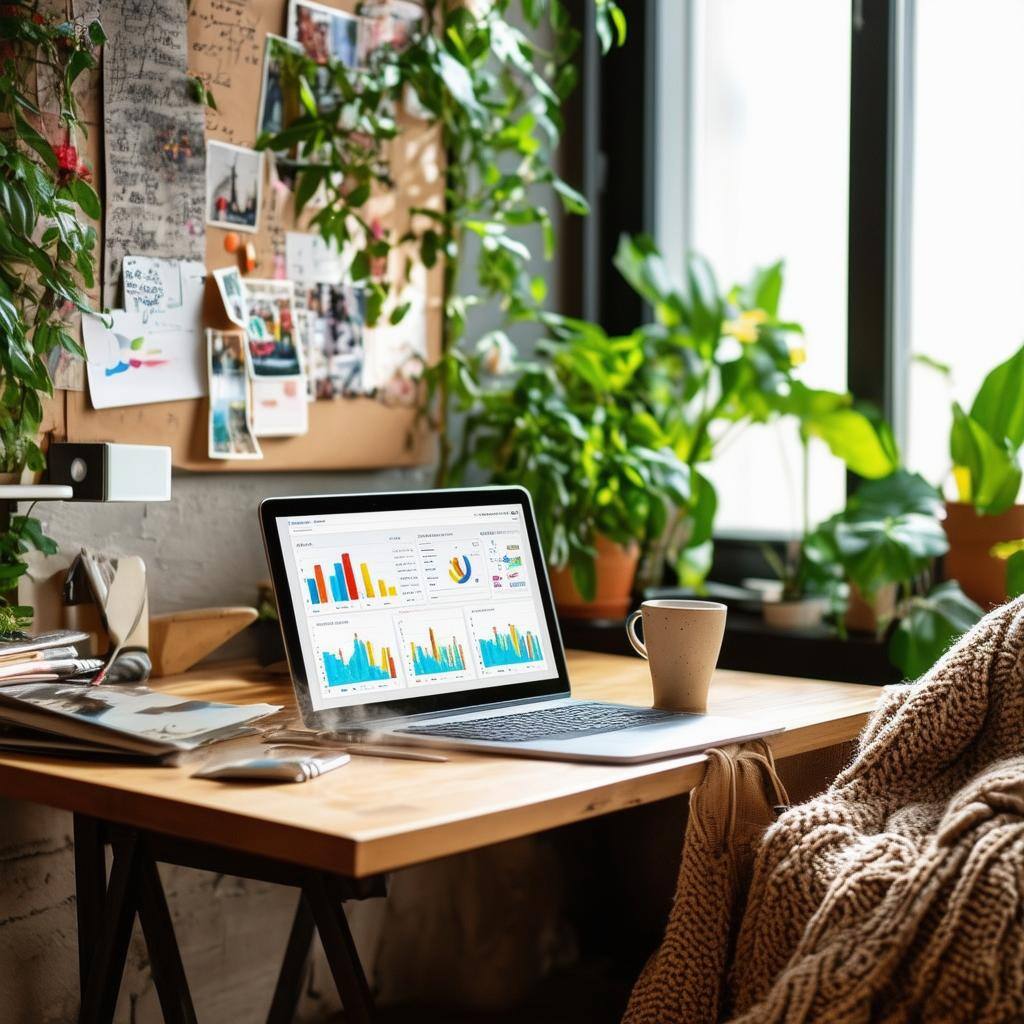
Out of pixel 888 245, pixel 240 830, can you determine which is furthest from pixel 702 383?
pixel 240 830

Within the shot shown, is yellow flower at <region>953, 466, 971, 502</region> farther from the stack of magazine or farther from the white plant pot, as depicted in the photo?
the stack of magazine

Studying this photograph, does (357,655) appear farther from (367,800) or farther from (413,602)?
(367,800)

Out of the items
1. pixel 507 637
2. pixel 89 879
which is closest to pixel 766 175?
pixel 507 637

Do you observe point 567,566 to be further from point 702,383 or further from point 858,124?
point 858,124

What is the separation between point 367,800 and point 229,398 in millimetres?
921

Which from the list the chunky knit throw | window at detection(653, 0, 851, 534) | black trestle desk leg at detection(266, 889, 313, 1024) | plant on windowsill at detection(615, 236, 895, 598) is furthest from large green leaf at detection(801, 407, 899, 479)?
black trestle desk leg at detection(266, 889, 313, 1024)

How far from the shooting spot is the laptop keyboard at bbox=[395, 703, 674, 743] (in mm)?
1483

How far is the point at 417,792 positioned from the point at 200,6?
1219mm

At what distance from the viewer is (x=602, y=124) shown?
2758mm

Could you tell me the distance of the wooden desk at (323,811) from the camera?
3.73ft

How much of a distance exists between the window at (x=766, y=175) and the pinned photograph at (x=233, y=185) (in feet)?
3.17

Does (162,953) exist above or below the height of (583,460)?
below

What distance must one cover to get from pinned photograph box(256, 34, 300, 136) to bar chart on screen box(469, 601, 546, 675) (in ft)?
2.66

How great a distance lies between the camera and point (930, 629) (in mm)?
2055
